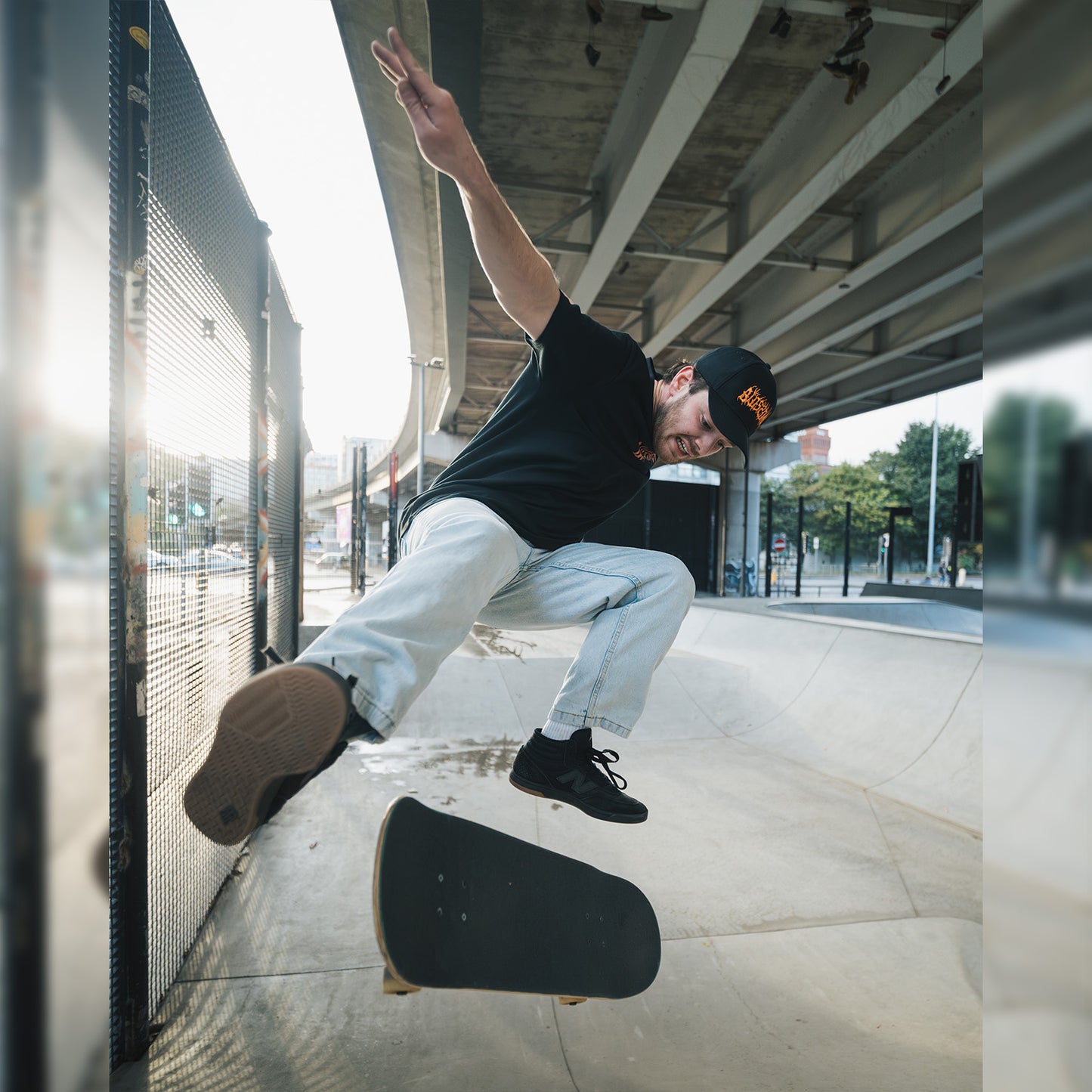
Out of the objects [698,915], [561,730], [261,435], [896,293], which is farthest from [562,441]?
[896,293]

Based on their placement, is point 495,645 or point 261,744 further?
point 495,645

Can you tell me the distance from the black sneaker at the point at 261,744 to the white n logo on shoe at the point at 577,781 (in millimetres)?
969

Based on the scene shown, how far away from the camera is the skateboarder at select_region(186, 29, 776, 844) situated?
1887 millimetres

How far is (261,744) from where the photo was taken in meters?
1.70

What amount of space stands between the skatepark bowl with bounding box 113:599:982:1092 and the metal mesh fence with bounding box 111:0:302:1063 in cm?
42

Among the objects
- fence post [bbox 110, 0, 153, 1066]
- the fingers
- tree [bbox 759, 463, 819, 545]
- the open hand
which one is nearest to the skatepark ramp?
fence post [bbox 110, 0, 153, 1066]

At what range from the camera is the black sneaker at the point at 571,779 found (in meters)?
2.41

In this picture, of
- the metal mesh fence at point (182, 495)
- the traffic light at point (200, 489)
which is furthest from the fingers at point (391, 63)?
the traffic light at point (200, 489)

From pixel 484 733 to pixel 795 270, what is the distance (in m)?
9.16

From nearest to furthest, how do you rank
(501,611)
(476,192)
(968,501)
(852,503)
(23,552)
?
(23,552), (476,192), (501,611), (968,501), (852,503)

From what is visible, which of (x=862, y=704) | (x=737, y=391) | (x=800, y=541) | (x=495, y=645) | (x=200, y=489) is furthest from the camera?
(x=800, y=541)

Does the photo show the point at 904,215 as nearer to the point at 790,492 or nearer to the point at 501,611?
the point at 501,611

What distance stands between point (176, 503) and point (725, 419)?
216 centimetres

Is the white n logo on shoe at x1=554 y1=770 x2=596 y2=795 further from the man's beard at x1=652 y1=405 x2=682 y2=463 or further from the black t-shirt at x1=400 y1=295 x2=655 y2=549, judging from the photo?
the man's beard at x1=652 y1=405 x2=682 y2=463
